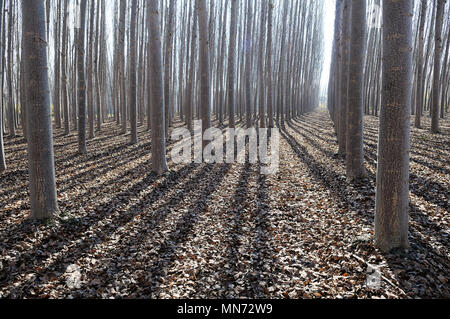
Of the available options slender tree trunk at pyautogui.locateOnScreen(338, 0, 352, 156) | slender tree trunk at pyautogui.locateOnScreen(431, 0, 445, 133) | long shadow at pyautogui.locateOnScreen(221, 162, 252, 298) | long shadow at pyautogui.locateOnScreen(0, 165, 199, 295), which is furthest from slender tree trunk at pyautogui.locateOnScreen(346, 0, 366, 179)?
slender tree trunk at pyautogui.locateOnScreen(431, 0, 445, 133)

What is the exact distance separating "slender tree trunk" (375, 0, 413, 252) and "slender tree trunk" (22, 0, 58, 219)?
13.8ft

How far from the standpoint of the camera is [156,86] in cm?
742

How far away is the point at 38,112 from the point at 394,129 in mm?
4447

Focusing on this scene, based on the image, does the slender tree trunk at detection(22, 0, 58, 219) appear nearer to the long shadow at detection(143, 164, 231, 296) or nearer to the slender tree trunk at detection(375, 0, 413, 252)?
the long shadow at detection(143, 164, 231, 296)

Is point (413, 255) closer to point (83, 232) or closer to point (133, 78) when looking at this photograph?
point (83, 232)

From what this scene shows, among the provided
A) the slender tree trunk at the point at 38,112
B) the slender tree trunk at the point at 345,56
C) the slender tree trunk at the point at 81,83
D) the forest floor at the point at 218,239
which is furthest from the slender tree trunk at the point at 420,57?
the slender tree trunk at the point at 38,112

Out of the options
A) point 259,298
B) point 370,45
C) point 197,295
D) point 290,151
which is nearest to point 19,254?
point 197,295

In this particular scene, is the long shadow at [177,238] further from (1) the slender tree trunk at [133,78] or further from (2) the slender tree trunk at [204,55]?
(1) the slender tree trunk at [133,78]

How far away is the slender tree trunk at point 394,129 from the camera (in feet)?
10.1

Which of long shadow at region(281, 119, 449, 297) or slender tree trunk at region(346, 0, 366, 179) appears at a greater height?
slender tree trunk at region(346, 0, 366, 179)

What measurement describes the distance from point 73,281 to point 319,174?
5873 mm

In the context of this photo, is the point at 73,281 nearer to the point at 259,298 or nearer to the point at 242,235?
the point at 259,298

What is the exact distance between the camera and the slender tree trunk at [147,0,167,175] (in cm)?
721
